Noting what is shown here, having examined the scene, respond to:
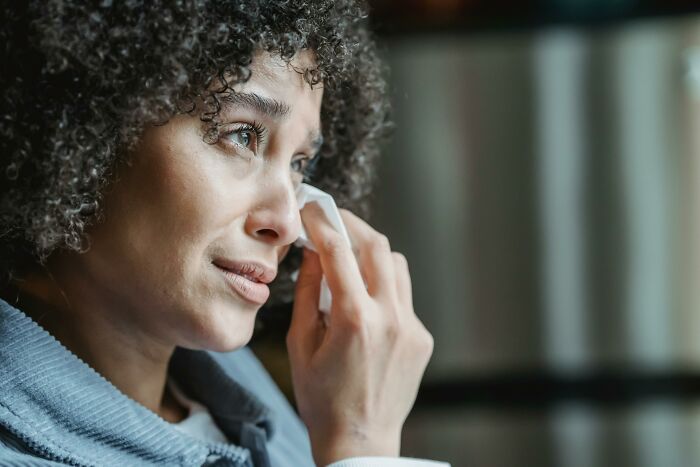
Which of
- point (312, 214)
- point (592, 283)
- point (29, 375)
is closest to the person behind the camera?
point (29, 375)

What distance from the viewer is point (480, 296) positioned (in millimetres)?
2268

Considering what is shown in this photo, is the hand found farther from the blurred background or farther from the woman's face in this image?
the blurred background

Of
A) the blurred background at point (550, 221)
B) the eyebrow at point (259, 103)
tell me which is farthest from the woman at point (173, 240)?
the blurred background at point (550, 221)

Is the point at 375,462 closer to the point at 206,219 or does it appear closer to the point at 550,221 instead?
the point at 206,219

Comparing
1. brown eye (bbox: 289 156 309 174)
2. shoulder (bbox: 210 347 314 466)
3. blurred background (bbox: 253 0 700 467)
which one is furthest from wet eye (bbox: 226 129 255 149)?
blurred background (bbox: 253 0 700 467)

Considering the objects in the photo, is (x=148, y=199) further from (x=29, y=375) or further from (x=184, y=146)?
(x=29, y=375)

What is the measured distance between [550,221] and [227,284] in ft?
4.61

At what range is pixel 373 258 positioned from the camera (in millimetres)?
1165

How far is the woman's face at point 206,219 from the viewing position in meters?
0.93

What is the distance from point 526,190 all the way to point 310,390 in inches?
50.4

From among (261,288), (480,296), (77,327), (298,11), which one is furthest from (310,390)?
(480,296)

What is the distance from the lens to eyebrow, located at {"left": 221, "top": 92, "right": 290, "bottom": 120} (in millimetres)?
953

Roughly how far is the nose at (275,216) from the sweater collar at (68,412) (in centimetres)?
23

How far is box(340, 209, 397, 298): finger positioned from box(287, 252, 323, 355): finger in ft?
0.19
